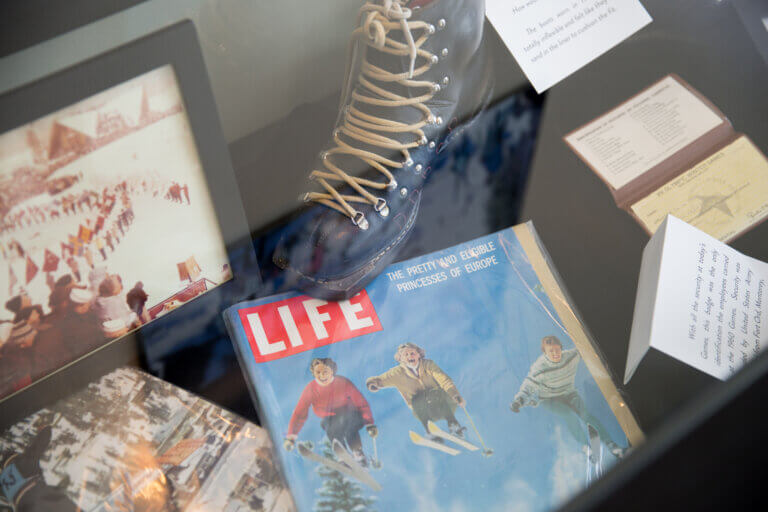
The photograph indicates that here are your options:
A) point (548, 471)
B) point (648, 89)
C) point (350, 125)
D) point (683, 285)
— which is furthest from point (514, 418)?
point (648, 89)

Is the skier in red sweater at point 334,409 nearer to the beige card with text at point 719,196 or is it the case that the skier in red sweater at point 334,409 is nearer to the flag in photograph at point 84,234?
the flag in photograph at point 84,234

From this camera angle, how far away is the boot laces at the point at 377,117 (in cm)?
55

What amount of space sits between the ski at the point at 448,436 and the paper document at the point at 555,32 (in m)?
0.37

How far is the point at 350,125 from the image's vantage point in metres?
0.59

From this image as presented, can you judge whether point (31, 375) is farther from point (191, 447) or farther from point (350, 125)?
point (350, 125)

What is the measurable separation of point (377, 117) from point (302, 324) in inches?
7.5

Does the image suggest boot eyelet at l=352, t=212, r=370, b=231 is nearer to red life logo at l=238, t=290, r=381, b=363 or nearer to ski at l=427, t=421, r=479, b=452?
red life logo at l=238, t=290, r=381, b=363

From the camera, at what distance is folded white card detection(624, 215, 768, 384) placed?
0.48 metres

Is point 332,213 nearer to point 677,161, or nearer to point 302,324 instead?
point 302,324

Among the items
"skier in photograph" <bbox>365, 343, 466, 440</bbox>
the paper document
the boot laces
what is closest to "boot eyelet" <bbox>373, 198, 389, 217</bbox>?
the boot laces

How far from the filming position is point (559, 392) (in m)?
0.52

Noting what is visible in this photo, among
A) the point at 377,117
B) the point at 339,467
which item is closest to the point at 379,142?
the point at 377,117

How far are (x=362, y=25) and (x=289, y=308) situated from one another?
0.25 metres

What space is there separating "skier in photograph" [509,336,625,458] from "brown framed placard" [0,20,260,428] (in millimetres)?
246
